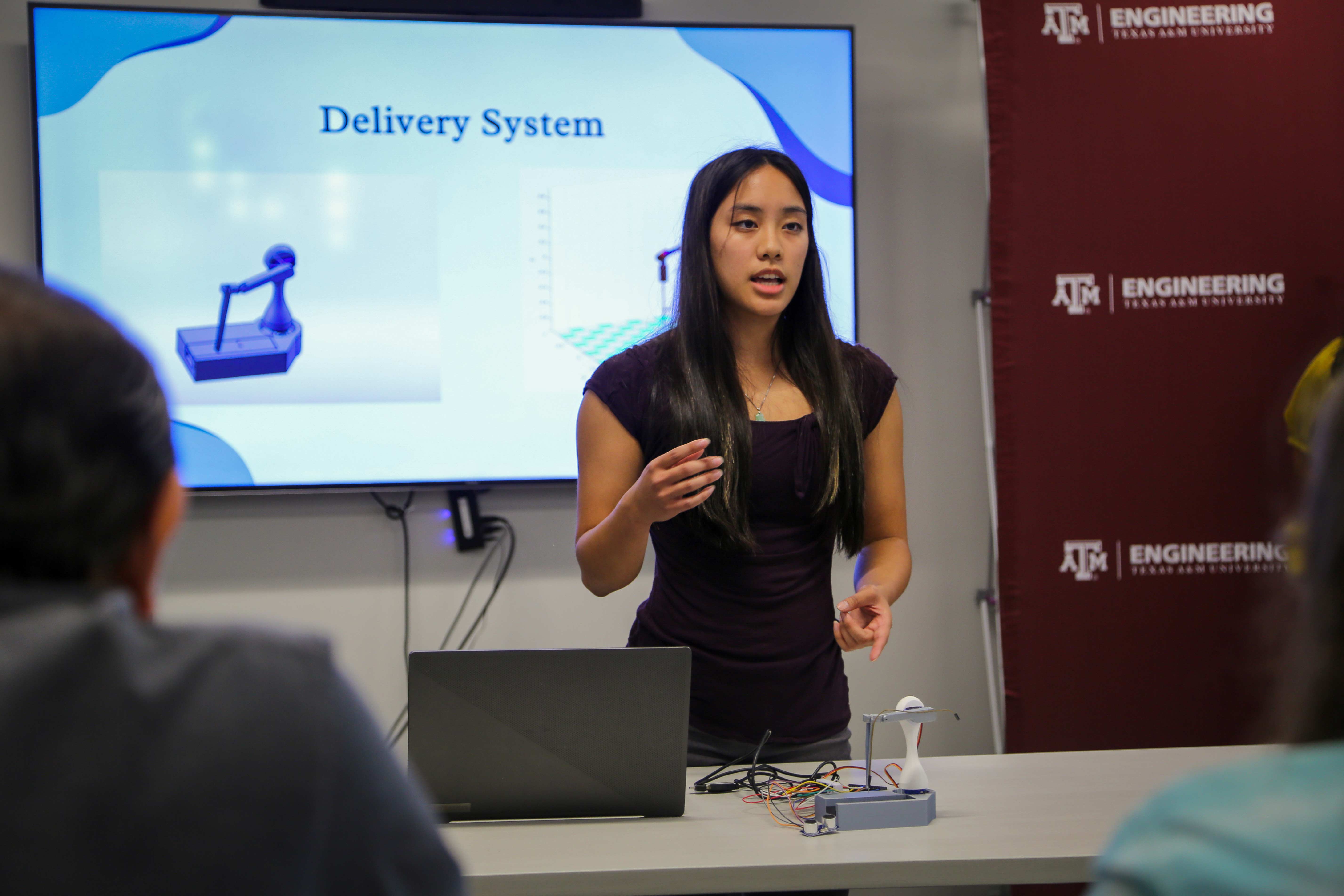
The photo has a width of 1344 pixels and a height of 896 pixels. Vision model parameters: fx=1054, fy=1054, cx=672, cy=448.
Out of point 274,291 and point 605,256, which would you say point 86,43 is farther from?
point 605,256

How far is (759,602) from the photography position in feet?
5.74

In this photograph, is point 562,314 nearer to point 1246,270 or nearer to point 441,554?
point 441,554

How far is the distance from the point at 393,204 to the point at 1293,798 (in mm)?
2761

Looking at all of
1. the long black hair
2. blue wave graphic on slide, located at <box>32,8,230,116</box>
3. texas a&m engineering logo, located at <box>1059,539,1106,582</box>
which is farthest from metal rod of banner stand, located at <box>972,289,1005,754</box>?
blue wave graphic on slide, located at <box>32,8,230,116</box>

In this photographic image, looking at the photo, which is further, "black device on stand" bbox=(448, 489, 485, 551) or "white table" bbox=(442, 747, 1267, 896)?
"black device on stand" bbox=(448, 489, 485, 551)

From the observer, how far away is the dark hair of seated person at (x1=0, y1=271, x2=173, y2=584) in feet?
1.68

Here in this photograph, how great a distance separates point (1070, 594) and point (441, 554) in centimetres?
173

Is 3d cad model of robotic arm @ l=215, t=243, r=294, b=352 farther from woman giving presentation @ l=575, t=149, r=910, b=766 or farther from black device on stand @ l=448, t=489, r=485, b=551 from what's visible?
woman giving presentation @ l=575, t=149, r=910, b=766

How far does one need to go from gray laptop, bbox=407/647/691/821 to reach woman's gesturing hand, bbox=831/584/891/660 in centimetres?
36

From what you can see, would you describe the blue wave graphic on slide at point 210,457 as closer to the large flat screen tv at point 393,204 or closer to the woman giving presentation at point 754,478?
the large flat screen tv at point 393,204

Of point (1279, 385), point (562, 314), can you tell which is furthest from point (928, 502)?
point (562, 314)

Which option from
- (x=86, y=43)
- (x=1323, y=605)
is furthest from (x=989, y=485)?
(x=86, y=43)

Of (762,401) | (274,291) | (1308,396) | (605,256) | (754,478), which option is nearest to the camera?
(754,478)

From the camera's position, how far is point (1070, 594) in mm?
2758
